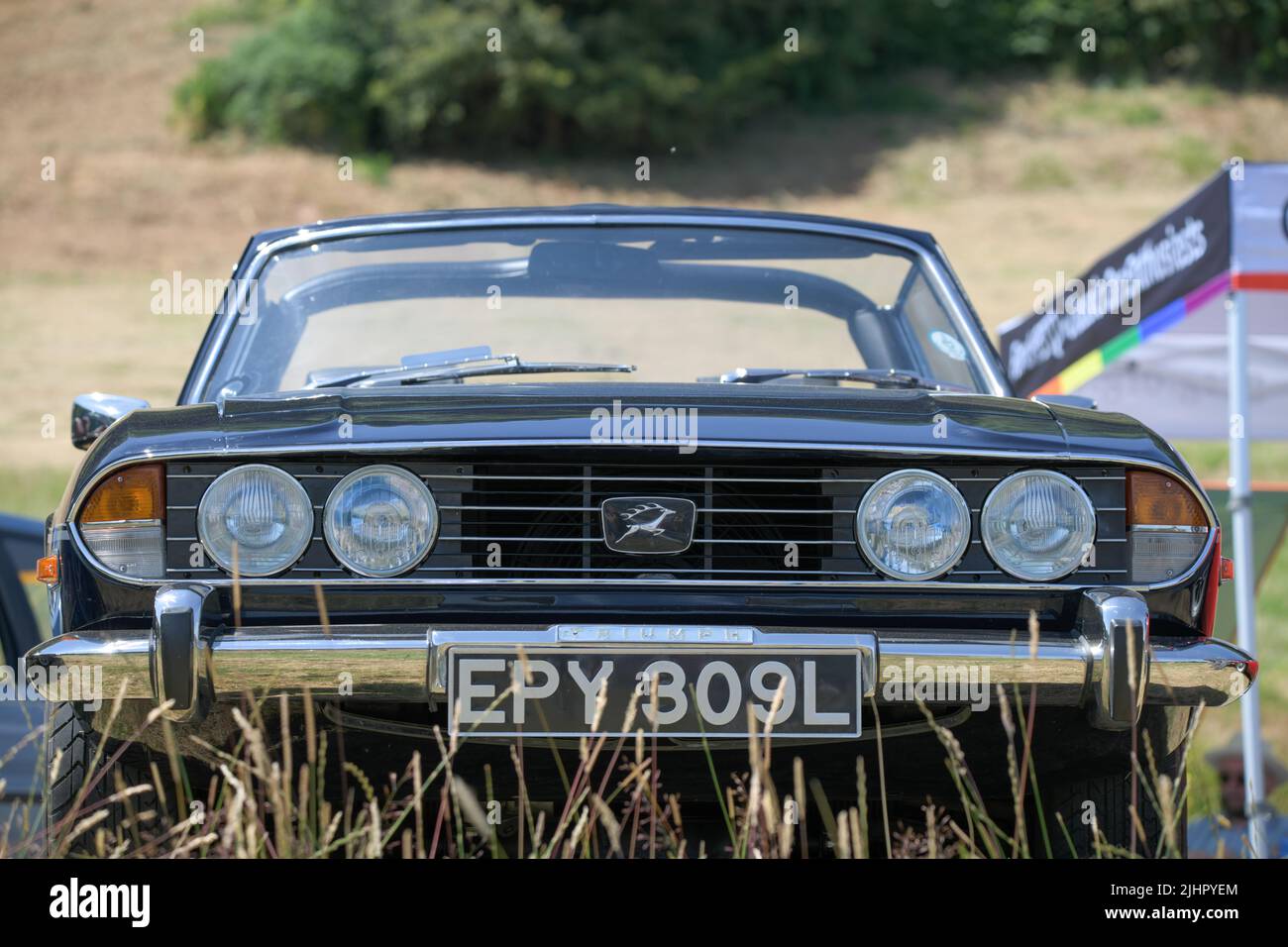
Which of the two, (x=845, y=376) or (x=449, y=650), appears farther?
(x=845, y=376)

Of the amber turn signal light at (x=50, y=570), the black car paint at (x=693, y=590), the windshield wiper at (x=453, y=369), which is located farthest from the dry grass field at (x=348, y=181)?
the black car paint at (x=693, y=590)

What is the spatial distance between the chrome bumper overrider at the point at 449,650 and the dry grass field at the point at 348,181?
15559 mm

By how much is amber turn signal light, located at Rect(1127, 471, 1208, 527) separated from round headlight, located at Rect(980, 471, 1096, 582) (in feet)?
0.28

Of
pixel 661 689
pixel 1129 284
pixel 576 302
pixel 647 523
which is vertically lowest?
pixel 661 689

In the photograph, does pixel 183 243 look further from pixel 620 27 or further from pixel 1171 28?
pixel 1171 28

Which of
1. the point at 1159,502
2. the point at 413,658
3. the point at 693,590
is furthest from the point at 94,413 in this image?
the point at 1159,502

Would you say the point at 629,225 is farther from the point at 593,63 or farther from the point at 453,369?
the point at 593,63

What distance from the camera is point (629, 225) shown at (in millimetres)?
→ 3523

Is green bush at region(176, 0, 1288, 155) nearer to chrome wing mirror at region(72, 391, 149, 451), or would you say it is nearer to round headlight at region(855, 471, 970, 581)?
chrome wing mirror at region(72, 391, 149, 451)

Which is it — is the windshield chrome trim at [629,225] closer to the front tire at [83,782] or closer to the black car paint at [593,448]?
the black car paint at [593,448]

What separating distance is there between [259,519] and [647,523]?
0.63 metres

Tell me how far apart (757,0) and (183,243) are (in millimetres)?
17128

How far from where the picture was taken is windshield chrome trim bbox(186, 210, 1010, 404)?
11.1ft
